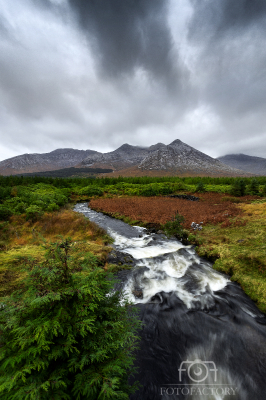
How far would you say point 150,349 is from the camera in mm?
5617

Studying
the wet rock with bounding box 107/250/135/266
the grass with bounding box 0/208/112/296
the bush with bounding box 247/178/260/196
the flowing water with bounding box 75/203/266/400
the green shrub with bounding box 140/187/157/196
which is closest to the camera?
the flowing water with bounding box 75/203/266/400

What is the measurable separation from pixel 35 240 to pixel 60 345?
10.3 meters

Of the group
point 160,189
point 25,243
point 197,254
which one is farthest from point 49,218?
point 160,189

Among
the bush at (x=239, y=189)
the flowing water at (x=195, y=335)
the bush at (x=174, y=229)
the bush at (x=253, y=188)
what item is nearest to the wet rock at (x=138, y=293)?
the flowing water at (x=195, y=335)

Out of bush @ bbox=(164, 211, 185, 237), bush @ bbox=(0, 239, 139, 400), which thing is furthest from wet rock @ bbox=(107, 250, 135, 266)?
bush @ bbox=(0, 239, 139, 400)

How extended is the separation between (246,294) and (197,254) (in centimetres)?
411

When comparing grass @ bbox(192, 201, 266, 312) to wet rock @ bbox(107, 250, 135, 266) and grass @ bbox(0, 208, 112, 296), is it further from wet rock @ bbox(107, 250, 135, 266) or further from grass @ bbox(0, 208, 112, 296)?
grass @ bbox(0, 208, 112, 296)

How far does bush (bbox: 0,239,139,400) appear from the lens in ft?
7.35

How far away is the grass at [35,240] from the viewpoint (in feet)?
22.9

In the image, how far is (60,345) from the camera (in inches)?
105

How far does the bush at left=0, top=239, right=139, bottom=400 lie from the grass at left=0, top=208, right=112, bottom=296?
1267 mm

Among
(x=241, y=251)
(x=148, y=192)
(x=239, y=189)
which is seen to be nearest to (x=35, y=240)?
(x=241, y=251)

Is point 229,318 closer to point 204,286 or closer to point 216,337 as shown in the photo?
point 216,337

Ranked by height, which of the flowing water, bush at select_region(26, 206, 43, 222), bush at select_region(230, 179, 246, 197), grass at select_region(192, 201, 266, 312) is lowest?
the flowing water
